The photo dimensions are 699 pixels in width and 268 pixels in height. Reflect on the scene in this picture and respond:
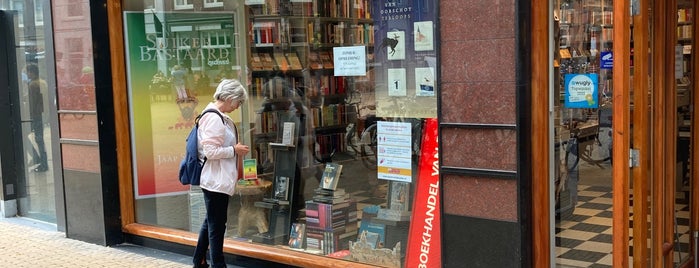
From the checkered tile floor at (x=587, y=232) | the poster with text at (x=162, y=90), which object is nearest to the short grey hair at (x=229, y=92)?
the poster with text at (x=162, y=90)

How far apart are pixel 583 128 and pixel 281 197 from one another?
2.75m

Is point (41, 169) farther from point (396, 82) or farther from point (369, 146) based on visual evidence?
point (396, 82)

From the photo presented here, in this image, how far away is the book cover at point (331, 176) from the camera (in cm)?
620

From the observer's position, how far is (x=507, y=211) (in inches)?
185

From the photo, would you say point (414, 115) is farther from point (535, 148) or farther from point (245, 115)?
point (245, 115)

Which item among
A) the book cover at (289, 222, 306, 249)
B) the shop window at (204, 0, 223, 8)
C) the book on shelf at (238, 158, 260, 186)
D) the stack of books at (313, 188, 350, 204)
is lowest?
the book cover at (289, 222, 306, 249)

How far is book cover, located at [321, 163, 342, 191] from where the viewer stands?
20.4 feet

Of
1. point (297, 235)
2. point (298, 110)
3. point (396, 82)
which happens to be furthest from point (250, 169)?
point (396, 82)

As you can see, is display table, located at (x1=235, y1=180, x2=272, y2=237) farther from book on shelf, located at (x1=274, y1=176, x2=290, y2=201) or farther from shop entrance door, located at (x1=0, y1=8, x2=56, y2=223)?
shop entrance door, located at (x1=0, y1=8, x2=56, y2=223)

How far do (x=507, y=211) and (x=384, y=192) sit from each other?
1231 mm

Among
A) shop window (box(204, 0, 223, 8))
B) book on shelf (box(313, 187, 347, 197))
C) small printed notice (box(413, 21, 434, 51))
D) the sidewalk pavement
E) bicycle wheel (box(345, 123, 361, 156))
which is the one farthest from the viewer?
shop window (box(204, 0, 223, 8))

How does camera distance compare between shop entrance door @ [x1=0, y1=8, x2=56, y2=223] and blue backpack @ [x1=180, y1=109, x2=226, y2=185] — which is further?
shop entrance door @ [x1=0, y1=8, x2=56, y2=223]

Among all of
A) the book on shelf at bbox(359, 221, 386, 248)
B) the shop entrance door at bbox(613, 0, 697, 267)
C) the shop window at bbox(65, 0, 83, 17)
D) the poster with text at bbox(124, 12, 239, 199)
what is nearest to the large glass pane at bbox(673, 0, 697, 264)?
the shop entrance door at bbox(613, 0, 697, 267)

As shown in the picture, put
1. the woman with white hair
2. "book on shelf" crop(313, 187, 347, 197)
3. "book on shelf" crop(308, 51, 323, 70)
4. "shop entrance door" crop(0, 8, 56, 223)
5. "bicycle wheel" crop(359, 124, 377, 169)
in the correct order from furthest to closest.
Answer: "shop entrance door" crop(0, 8, 56, 223) < "book on shelf" crop(308, 51, 323, 70) < "book on shelf" crop(313, 187, 347, 197) < "bicycle wheel" crop(359, 124, 377, 169) < the woman with white hair
